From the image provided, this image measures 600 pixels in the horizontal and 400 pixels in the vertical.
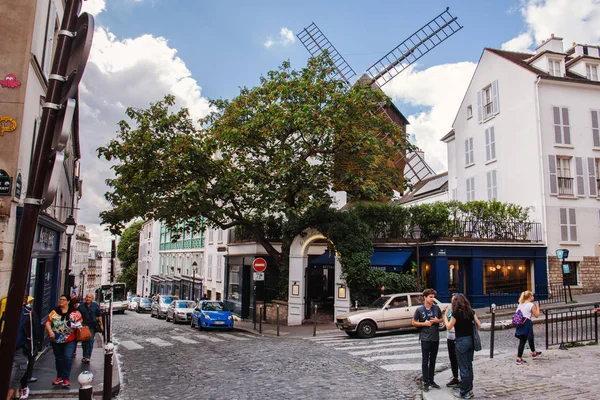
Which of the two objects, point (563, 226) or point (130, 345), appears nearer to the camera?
point (130, 345)

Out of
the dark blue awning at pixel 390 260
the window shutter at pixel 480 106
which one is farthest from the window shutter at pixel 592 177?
the dark blue awning at pixel 390 260

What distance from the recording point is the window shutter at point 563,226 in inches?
968

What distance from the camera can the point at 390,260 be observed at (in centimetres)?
2316

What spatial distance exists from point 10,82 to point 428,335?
1030 centimetres

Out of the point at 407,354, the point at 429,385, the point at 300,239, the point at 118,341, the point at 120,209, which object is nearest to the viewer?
the point at 429,385

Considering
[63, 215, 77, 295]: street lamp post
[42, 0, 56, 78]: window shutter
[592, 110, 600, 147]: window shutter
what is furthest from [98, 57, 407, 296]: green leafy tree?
[592, 110, 600, 147]: window shutter

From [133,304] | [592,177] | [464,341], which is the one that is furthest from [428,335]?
[133,304]

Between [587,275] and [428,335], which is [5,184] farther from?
[587,275]

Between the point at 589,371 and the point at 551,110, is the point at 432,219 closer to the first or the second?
the point at 551,110

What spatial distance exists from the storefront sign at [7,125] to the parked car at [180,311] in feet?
60.1

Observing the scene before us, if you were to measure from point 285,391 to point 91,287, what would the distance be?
152m

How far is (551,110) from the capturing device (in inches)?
1013

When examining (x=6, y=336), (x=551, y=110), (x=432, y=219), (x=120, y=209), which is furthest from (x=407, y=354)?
(x=551, y=110)

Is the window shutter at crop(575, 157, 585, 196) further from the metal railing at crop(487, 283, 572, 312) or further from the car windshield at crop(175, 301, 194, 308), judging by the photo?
the car windshield at crop(175, 301, 194, 308)
